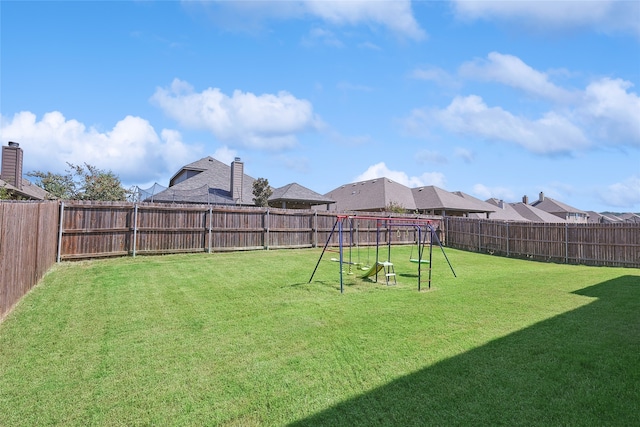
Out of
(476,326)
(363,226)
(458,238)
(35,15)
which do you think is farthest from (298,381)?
(458,238)

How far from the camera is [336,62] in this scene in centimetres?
1211

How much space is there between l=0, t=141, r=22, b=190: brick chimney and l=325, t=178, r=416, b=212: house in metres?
20.3

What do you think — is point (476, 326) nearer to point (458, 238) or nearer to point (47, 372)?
point (47, 372)

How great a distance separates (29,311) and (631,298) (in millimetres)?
11181

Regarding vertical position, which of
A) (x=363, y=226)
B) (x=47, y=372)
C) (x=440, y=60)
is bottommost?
(x=47, y=372)

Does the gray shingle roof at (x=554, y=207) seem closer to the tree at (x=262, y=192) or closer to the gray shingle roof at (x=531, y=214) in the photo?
the gray shingle roof at (x=531, y=214)

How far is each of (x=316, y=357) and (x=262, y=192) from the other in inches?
822

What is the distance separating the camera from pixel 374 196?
31266mm

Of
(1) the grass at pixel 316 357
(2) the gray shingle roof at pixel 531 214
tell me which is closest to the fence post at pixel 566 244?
(1) the grass at pixel 316 357

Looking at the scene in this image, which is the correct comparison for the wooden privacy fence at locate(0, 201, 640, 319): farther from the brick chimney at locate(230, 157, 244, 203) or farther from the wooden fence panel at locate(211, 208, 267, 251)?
the brick chimney at locate(230, 157, 244, 203)

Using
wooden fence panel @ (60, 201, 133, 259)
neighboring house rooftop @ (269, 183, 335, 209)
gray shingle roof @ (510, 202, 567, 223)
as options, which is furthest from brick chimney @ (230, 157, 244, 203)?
gray shingle roof @ (510, 202, 567, 223)

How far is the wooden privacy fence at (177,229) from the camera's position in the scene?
11.0 m

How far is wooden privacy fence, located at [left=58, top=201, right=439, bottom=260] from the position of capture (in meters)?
11.0

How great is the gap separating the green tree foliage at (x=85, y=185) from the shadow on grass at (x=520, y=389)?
2619cm
